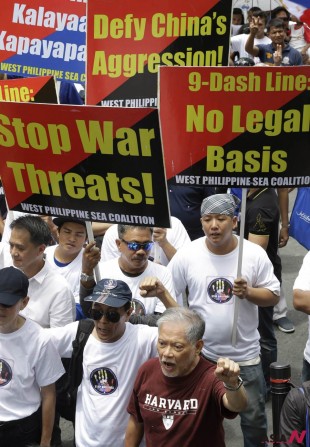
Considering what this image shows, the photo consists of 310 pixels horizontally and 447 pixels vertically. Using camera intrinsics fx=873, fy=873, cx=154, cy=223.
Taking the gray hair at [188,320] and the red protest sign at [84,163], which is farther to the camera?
the red protest sign at [84,163]

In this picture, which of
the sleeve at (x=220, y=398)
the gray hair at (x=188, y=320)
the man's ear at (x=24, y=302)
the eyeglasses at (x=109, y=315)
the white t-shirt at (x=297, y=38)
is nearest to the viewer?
the sleeve at (x=220, y=398)

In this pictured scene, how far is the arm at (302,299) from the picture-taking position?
526cm

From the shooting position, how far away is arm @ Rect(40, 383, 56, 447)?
4977 millimetres

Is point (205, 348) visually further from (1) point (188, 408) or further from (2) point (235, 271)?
(1) point (188, 408)

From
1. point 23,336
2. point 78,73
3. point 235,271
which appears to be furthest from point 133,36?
point 23,336

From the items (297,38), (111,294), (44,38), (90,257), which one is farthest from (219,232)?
(297,38)

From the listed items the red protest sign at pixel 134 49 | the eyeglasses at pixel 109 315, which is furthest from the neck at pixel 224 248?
the red protest sign at pixel 134 49

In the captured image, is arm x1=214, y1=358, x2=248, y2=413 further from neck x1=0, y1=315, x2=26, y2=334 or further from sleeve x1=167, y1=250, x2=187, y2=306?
sleeve x1=167, y1=250, x2=187, y2=306

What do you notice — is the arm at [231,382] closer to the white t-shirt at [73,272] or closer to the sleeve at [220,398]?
the sleeve at [220,398]

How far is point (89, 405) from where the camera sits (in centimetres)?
481

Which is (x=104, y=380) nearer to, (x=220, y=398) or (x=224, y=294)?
(x=220, y=398)

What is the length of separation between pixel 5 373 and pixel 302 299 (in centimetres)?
181

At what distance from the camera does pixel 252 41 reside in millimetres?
12742

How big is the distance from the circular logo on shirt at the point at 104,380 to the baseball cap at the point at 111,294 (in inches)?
15.1
